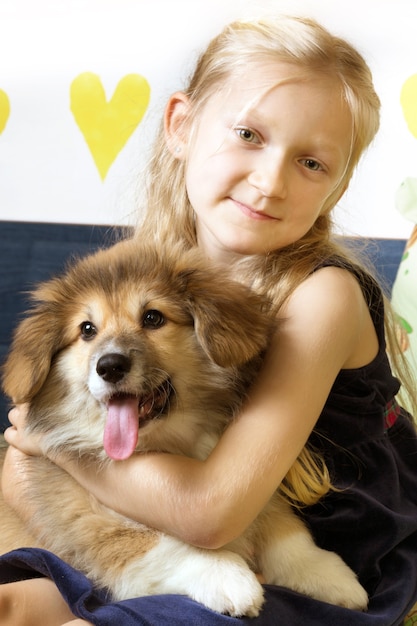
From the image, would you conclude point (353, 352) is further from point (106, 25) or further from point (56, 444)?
point (106, 25)

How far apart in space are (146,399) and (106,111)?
2385mm

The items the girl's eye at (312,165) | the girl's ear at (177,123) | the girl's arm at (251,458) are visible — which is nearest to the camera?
the girl's arm at (251,458)

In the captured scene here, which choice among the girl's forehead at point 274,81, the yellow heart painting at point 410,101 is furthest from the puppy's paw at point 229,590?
the yellow heart painting at point 410,101

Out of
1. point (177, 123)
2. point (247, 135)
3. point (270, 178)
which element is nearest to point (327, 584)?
point (270, 178)

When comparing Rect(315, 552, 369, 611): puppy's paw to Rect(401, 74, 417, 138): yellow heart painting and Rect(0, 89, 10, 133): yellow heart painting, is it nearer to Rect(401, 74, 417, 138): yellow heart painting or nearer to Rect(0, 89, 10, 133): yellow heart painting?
Rect(401, 74, 417, 138): yellow heart painting

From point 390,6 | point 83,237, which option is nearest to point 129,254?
point 83,237

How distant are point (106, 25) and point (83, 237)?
41.2 inches

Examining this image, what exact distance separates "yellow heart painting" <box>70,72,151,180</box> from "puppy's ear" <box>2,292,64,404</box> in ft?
6.75

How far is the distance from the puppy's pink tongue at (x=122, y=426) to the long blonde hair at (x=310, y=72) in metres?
0.41

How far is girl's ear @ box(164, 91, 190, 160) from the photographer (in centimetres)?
223

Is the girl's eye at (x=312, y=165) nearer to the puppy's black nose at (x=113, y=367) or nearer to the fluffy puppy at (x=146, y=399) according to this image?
the fluffy puppy at (x=146, y=399)

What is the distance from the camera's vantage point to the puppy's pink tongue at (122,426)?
5.14 ft

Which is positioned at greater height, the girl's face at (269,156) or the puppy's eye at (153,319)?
the girl's face at (269,156)

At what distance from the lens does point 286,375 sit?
167 cm
